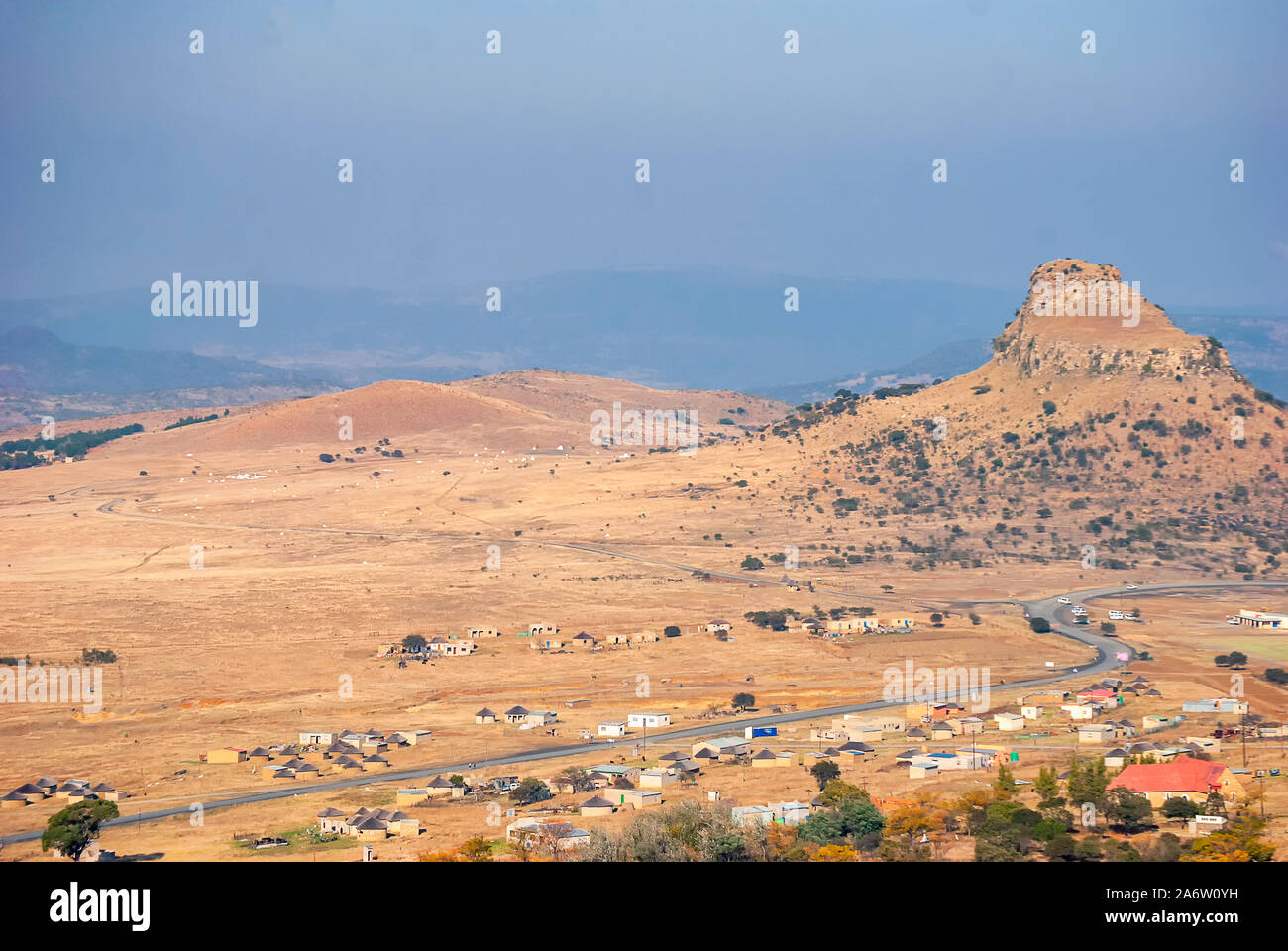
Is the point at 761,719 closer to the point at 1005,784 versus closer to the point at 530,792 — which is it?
the point at 530,792

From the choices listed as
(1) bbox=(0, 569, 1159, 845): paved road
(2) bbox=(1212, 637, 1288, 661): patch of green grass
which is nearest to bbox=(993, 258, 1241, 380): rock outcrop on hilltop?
(2) bbox=(1212, 637, 1288, 661): patch of green grass

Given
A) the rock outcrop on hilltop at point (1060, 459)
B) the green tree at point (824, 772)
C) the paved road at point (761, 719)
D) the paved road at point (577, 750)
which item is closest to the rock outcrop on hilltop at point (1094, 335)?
the rock outcrop on hilltop at point (1060, 459)

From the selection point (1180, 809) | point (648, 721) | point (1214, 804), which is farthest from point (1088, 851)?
point (648, 721)

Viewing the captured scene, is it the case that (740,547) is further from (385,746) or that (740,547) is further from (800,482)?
(385,746)

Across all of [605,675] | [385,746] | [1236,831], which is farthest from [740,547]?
[1236,831]

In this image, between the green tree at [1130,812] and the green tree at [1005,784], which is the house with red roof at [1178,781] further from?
the green tree at [1005,784]
